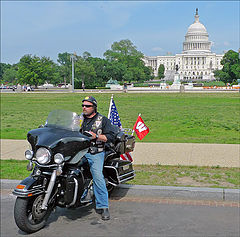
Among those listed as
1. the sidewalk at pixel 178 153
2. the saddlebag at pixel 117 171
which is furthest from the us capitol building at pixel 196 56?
the saddlebag at pixel 117 171

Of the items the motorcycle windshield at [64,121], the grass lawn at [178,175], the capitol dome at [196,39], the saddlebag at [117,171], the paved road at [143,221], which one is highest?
the capitol dome at [196,39]

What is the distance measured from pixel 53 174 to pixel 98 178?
32.3 inches

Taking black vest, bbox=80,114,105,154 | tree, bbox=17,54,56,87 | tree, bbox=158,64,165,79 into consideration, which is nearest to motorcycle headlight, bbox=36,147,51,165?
black vest, bbox=80,114,105,154

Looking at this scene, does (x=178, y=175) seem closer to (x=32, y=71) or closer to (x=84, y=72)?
(x=32, y=71)

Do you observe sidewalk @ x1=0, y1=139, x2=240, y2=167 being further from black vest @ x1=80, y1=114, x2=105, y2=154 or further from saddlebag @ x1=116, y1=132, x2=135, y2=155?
black vest @ x1=80, y1=114, x2=105, y2=154

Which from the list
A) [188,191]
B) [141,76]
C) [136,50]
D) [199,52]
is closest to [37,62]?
[141,76]

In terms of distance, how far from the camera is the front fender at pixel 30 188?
14.9 feet

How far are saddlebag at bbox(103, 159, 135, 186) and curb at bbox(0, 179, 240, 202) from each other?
0.52 m

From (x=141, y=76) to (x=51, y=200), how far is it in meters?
113

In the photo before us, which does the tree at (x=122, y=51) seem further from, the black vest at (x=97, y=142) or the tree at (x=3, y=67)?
the black vest at (x=97, y=142)

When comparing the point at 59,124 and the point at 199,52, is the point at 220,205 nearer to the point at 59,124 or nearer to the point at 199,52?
the point at 59,124

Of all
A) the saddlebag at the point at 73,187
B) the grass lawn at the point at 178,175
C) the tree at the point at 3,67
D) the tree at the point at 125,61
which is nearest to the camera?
the saddlebag at the point at 73,187

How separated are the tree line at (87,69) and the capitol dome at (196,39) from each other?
42053 mm

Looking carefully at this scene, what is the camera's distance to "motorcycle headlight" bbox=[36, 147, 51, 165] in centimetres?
459
